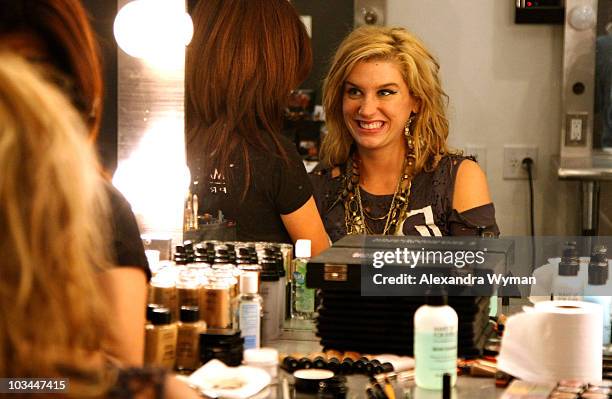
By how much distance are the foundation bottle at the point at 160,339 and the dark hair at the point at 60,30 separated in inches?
17.2

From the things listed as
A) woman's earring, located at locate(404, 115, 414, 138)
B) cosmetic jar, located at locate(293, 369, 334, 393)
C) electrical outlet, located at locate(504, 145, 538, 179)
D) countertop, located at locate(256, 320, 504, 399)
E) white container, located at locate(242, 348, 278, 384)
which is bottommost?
countertop, located at locate(256, 320, 504, 399)

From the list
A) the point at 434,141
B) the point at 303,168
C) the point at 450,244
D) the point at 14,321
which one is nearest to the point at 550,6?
the point at 434,141

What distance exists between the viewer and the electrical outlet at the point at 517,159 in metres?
2.85

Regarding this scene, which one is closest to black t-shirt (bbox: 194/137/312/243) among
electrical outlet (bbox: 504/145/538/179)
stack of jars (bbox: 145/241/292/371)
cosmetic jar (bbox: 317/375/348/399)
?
stack of jars (bbox: 145/241/292/371)

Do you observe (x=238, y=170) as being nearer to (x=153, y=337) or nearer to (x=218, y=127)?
(x=218, y=127)

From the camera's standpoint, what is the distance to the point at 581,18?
110 inches

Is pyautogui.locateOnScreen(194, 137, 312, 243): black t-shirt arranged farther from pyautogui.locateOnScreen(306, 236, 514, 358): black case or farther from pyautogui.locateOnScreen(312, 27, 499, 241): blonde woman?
pyautogui.locateOnScreen(306, 236, 514, 358): black case

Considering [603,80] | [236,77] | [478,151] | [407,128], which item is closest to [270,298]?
[236,77]

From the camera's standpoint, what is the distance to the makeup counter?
1.39 metres

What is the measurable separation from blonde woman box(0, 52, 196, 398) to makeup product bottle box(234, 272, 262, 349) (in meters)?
0.77

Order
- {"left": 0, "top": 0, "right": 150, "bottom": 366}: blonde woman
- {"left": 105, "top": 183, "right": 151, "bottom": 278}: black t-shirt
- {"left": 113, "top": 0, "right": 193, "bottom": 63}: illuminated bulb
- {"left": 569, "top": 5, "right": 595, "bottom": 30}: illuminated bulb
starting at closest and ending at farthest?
1. {"left": 0, "top": 0, "right": 150, "bottom": 366}: blonde woman
2. {"left": 105, "top": 183, "right": 151, "bottom": 278}: black t-shirt
3. {"left": 113, "top": 0, "right": 193, "bottom": 63}: illuminated bulb
4. {"left": 569, "top": 5, "right": 595, "bottom": 30}: illuminated bulb

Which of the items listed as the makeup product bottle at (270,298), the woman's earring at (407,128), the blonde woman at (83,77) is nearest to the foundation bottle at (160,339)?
the blonde woman at (83,77)

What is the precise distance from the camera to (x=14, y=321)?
2.47ft

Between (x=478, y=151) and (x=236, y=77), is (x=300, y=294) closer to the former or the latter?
(x=236, y=77)
